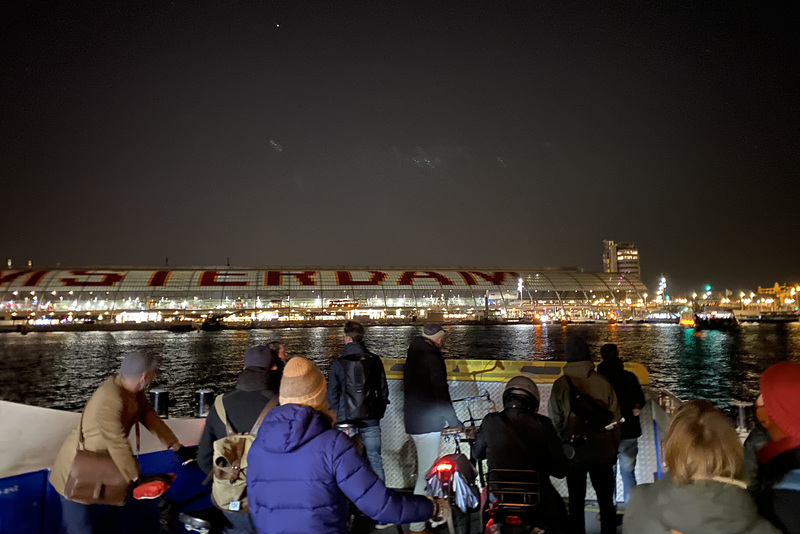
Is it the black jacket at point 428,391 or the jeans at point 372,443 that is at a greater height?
the black jacket at point 428,391

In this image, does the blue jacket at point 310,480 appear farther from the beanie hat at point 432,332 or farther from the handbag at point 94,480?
the beanie hat at point 432,332

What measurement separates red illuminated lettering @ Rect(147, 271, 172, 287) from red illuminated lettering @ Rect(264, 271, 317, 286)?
51.8ft

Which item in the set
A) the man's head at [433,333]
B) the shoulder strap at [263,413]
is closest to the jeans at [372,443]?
the man's head at [433,333]

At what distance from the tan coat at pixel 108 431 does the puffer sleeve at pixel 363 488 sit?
130 centimetres

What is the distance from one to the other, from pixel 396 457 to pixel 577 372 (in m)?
2.15

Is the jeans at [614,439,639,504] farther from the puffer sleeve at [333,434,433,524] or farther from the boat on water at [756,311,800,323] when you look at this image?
the boat on water at [756,311,800,323]

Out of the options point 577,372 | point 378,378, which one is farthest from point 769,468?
point 378,378

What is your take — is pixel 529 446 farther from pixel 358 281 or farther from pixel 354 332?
pixel 358 281

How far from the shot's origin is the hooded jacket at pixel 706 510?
66.1 inches

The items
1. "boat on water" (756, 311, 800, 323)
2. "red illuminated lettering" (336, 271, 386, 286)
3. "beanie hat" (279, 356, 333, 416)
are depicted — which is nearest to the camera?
"beanie hat" (279, 356, 333, 416)

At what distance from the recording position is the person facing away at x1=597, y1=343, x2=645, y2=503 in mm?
4074

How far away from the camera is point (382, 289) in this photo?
94375 millimetres

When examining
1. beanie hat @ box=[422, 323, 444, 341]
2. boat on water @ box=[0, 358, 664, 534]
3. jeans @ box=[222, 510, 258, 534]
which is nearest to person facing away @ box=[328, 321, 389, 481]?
beanie hat @ box=[422, 323, 444, 341]

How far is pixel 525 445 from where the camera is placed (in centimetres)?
277
